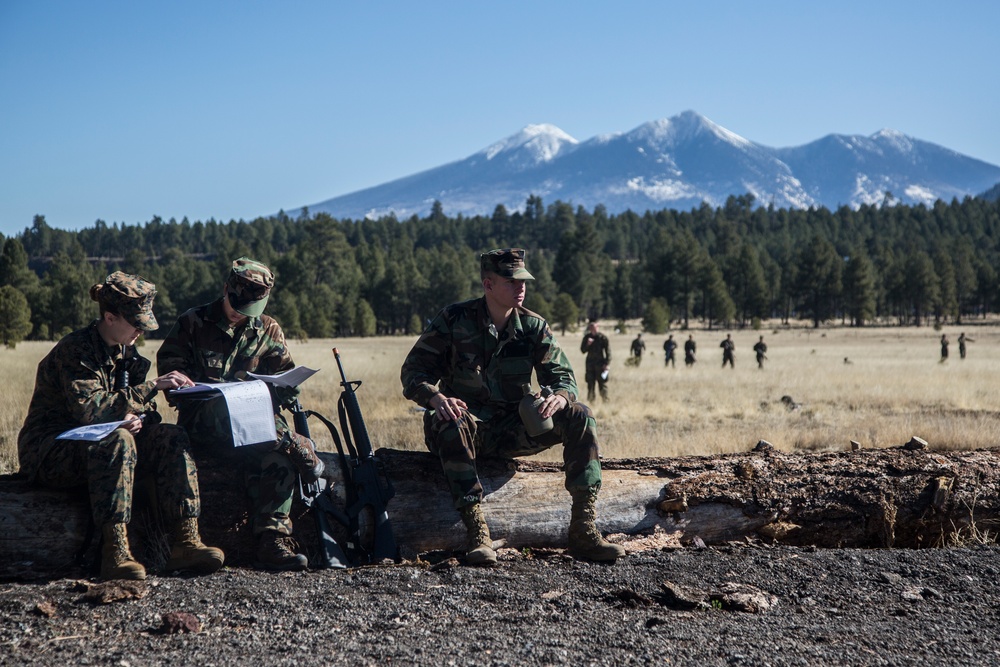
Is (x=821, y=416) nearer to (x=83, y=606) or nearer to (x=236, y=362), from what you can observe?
(x=236, y=362)

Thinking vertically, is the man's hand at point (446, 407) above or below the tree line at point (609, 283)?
below

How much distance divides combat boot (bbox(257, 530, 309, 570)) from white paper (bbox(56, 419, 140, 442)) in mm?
1031

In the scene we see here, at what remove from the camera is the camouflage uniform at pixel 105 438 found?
4844 mm

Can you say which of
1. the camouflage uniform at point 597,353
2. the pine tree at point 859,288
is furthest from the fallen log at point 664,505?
the pine tree at point 859,288

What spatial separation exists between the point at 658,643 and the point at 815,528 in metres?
2.51

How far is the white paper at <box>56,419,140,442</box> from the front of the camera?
471 cm

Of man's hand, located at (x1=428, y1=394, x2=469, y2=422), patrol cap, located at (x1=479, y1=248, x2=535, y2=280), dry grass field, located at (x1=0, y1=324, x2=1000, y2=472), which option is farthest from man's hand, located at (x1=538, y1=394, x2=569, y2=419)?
dry grass field, located at (x1=0, y1=324, x2=1000, y2=472)

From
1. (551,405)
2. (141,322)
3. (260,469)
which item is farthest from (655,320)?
(141,322)

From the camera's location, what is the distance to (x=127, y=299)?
5.06 m

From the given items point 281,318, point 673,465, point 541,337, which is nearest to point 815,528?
point 673,465

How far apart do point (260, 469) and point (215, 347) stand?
90cm

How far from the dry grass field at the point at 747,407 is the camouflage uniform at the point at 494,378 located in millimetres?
509

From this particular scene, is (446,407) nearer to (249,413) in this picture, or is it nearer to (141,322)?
(249,413)

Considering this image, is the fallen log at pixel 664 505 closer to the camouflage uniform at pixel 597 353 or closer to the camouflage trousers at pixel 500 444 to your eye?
the camouflage trousers at pixel 500 444
